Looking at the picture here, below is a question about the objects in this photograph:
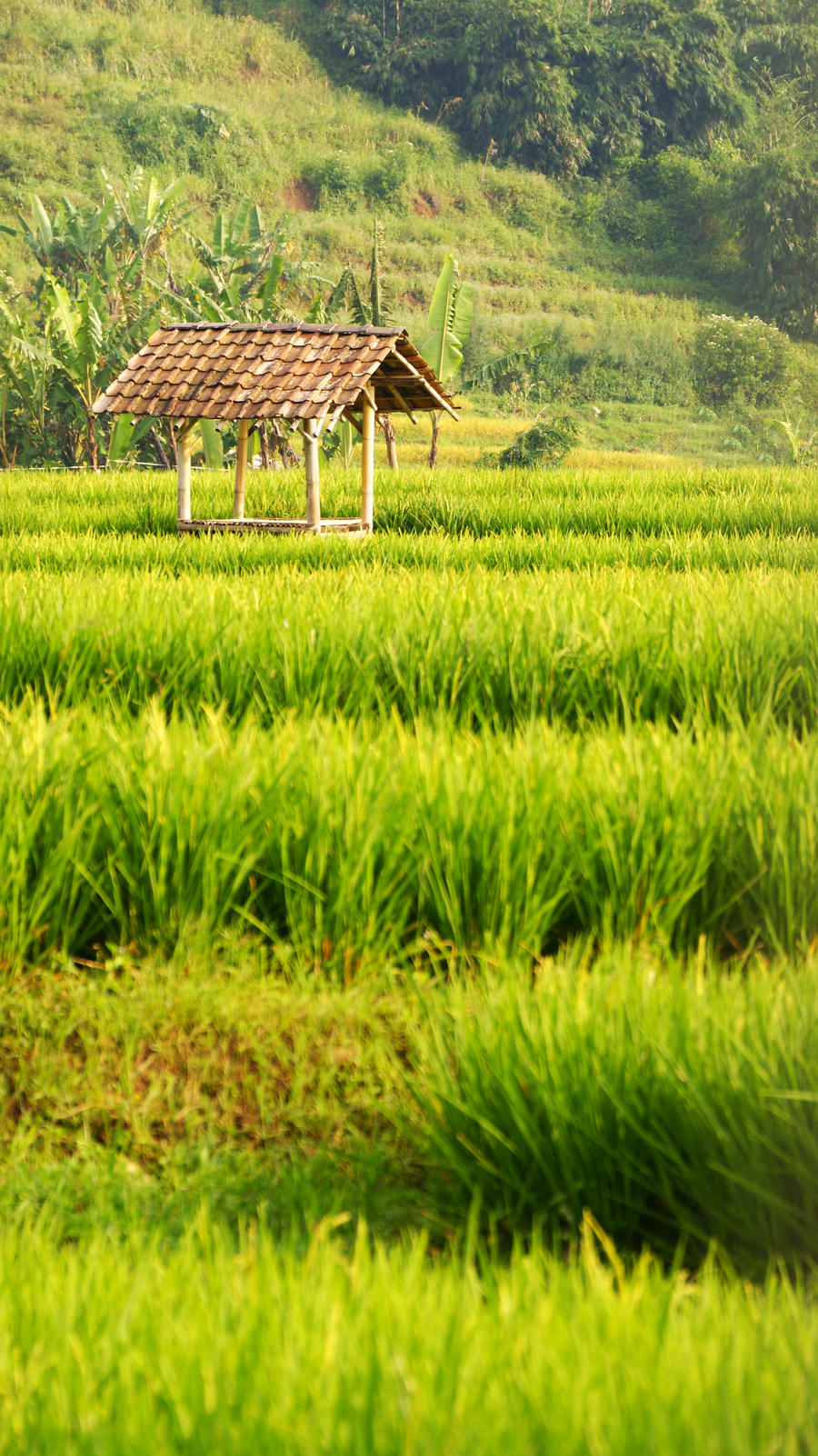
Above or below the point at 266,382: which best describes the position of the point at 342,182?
above

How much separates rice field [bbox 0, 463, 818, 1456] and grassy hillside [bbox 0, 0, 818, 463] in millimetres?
25107

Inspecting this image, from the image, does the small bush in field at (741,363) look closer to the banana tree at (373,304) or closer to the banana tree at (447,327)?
the banana tree at (373,304)

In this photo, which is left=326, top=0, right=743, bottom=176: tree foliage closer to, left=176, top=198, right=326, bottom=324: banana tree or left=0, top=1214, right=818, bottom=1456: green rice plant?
left=176, top=198, right=326, bottom=324: banana tree

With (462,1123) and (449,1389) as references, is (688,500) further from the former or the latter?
(449,1389)

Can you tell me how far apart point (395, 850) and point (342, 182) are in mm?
43843

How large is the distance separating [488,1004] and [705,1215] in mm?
445

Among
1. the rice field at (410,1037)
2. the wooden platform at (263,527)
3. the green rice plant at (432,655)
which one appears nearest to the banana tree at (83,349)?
the wooden platform at (263,527)

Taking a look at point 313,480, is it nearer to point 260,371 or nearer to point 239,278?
Result: point 260,371

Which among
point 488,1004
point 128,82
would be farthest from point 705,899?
point 128,82

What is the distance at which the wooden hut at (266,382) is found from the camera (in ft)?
29.0

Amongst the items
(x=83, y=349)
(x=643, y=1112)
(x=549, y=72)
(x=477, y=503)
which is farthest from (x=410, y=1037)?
(x=549, y=72)

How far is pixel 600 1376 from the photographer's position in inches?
44.2

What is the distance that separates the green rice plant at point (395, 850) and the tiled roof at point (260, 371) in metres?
6.17

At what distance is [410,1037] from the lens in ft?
7.44
